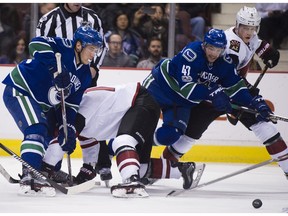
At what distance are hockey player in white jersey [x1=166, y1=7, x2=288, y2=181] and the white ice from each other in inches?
10.6

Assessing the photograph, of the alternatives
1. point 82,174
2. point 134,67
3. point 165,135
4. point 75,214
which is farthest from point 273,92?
point 75,214

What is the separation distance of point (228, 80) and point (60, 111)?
104 centimetres

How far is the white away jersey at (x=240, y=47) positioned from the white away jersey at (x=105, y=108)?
2.55ft

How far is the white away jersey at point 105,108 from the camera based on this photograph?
5094 millimetres

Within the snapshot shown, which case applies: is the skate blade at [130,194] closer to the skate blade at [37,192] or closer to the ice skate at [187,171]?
the skate blade at [37,192]

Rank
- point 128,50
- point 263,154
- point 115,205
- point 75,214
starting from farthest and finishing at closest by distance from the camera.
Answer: point 128,50
point 263,154
point 115,205
point 75,214

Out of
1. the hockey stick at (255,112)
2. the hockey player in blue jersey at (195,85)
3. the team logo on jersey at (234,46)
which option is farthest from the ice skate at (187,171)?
the team logo on jersey at (234,46)

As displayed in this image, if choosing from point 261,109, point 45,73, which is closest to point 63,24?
point 45,73

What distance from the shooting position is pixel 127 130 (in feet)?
16.2

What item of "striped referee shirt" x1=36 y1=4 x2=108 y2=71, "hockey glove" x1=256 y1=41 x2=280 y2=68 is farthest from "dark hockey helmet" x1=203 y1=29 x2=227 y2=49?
"striped referee shirt" x1=36 y1=4 x2=108 y2=71

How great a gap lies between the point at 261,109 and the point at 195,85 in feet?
1.35

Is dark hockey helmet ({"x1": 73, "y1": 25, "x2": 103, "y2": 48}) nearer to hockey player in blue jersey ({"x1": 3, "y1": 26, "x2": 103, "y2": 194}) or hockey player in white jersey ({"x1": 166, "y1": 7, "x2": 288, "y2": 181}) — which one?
hockey player in blue jersey ({"x1": 3, "y1": 26, "x2": 103, "y2": 194})

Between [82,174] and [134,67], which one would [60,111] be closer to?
[82,174]

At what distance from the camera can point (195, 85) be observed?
5402mm
